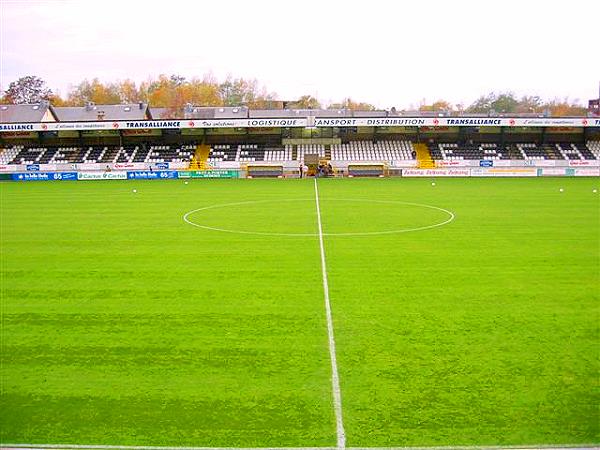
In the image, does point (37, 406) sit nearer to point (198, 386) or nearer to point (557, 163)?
point (198, 386)

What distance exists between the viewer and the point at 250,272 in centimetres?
1455

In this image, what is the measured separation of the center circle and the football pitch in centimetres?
28

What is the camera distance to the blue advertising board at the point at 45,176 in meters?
49.5

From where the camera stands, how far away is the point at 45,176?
50.0m

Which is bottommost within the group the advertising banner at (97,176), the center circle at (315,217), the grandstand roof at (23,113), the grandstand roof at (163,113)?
the center circle at (315,217)

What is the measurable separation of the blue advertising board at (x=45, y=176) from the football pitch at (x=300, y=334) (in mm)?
29233

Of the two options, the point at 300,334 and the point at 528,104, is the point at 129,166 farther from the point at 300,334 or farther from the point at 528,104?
the point at 528,104

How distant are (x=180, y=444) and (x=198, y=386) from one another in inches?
59.1

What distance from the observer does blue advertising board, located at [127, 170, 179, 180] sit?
163 feet

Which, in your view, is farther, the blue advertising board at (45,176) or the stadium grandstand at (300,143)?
the stadium grandstand at (300,143)

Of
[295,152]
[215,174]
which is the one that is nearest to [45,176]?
[215,174]

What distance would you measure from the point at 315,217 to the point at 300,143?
33.4 m

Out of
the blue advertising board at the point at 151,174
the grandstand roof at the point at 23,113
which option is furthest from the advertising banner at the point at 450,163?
the grandstand roof at the point at 23,113

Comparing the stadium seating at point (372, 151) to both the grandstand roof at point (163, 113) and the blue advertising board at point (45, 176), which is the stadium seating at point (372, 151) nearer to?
the blue advertising board at point (45, 176)
